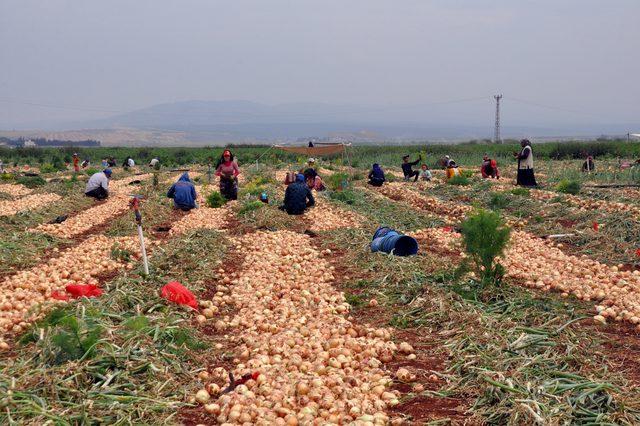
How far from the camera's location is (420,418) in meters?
4.02

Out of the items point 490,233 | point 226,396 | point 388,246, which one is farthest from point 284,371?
point 388,246

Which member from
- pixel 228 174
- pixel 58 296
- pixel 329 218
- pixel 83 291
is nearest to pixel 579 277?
pixel 83 291

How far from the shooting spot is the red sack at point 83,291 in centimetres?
678

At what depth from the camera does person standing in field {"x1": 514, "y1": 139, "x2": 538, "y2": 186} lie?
18.1 m

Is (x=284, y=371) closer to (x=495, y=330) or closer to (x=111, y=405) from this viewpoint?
(x=111, y=405)

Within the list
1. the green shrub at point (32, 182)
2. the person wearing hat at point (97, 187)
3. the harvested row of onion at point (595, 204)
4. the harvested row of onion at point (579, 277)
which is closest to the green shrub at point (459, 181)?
the harvested row of onion at point (595, 204)

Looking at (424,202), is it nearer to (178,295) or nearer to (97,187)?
(97,187)

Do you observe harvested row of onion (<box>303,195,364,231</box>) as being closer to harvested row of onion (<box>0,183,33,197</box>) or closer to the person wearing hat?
the person wearing hat

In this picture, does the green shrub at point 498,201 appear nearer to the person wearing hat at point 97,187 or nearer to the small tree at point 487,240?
the small tree at point 487,240

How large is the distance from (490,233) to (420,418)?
3215mm

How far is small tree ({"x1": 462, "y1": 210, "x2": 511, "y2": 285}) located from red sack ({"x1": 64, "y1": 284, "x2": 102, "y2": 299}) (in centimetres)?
440

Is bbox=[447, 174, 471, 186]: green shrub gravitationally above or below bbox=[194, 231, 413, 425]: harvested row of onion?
above

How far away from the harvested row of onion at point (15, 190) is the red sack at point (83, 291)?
15.3 meters

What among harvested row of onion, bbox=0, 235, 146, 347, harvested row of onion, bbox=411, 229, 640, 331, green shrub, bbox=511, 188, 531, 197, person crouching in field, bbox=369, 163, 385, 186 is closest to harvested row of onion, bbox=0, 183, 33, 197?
harvested row of onion, bbox=0, 235, 146, 347
